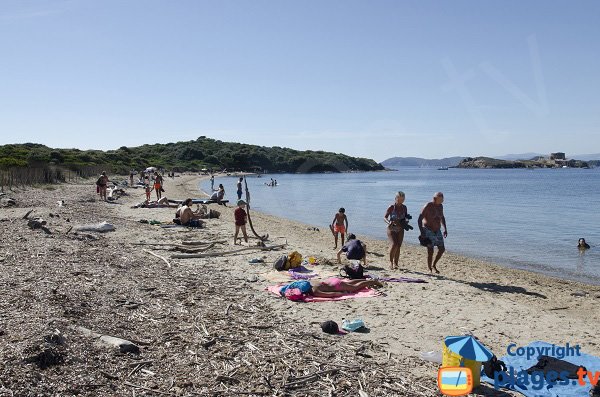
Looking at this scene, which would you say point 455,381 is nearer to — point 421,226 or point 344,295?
point 344,295

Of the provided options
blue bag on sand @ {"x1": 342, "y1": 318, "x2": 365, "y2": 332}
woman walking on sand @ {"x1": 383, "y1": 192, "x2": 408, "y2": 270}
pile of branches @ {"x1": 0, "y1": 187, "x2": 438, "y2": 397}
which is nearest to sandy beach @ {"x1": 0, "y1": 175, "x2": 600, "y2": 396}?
pile of branches @ {"x1": 0, "y1": 187, "x2": 438, "y2": 397}

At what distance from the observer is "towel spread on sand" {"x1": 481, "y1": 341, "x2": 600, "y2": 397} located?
14.9 ft

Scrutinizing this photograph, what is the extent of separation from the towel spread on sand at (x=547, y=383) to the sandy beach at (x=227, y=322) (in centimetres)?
31

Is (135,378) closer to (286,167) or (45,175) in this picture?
(45,175)

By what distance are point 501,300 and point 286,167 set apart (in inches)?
4917

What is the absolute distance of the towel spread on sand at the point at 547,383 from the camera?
4547mm

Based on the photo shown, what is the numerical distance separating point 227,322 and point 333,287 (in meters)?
2.49

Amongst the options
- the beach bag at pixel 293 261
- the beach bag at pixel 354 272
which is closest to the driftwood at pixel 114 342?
the beach bag at pixel 354 272

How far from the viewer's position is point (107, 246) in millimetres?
11148

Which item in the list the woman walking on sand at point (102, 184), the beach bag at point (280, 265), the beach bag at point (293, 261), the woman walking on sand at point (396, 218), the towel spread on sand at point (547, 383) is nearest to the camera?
the towel spread on sand at point (547, 383)

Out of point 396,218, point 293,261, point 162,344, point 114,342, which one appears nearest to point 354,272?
point 293,261

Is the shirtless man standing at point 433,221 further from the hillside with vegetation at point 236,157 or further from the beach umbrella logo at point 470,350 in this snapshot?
the hillside with vegetation at point 236,157

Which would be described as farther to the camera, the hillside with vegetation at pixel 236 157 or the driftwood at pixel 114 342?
the hillside with vegetation at pixel 236 157

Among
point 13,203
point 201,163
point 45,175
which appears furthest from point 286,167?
point 13,203
